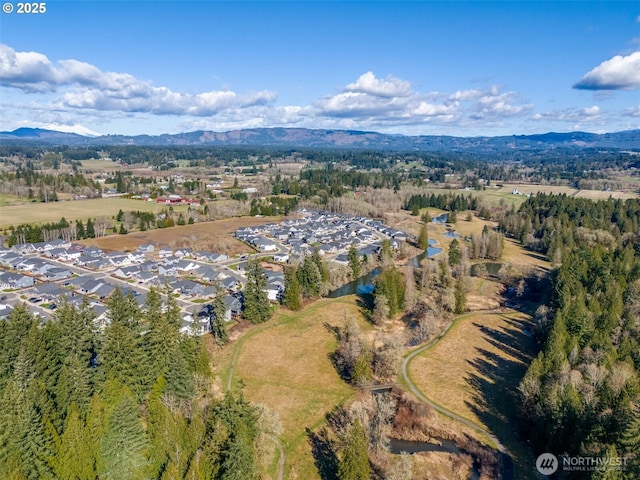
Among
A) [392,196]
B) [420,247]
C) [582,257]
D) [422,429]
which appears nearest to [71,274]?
[422,429]

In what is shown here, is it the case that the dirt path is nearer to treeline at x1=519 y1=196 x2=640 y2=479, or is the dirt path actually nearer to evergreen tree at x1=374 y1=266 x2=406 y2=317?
evergreen tree at x1=374 y1=266 x2=406 y2=317

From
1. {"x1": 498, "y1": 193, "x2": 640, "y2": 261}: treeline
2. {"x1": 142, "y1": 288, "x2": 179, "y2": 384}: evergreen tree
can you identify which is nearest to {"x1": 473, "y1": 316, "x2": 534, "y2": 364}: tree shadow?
{"x1": 498, "y1": 193, "x2": 640, "y2": 261}: treeline

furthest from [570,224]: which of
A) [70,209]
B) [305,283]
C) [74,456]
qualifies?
[70,209]

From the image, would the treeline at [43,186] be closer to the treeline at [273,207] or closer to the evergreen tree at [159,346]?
the treeline at [273,207]

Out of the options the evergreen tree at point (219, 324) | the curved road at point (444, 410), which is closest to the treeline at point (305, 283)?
the evergreen tree at point (219, 324)

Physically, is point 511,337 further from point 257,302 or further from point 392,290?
point 257,302

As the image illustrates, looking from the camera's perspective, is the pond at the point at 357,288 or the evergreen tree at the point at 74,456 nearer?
the evergreen tree at the point at 74,456

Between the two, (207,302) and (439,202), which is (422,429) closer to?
(207,302)
